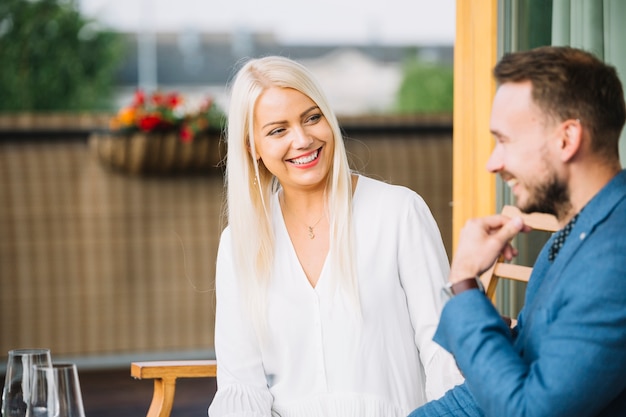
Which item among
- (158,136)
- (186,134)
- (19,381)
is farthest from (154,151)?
(19,381)

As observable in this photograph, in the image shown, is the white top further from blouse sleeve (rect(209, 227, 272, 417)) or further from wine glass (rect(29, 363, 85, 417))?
wine glass (rect(29, 363, 85, 417))

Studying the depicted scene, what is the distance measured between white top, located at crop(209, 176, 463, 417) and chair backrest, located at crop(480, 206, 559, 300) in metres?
0.21

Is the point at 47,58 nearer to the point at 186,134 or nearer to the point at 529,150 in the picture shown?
the point at 186,134

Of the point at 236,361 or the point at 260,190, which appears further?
the point at 260,190

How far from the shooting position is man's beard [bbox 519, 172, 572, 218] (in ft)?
4.49

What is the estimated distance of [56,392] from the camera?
1443 mm

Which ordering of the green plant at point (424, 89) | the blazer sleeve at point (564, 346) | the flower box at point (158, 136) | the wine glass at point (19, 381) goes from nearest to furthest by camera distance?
the blazer sleeve at point (564, 346) → the wine glass at point (19, 381) → the flower box at point (158, 136) → the green plant at point (424, 89)

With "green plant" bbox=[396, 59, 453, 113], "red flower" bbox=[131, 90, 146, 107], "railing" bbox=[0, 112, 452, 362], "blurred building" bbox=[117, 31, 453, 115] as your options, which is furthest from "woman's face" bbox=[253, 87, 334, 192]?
"blurred building" bbox=[117, 31, 453, 115]

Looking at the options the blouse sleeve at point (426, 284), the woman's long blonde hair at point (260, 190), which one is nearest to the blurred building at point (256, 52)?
the woman's long blonde hair at point (260, 190)

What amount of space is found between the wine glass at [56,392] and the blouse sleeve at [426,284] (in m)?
0.89

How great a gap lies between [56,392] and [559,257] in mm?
Answer: 764

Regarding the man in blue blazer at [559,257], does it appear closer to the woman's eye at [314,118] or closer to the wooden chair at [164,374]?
the woman's eye at [314,118]

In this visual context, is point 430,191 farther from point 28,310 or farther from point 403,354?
point 403,354

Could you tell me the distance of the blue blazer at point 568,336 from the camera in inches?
49.5
